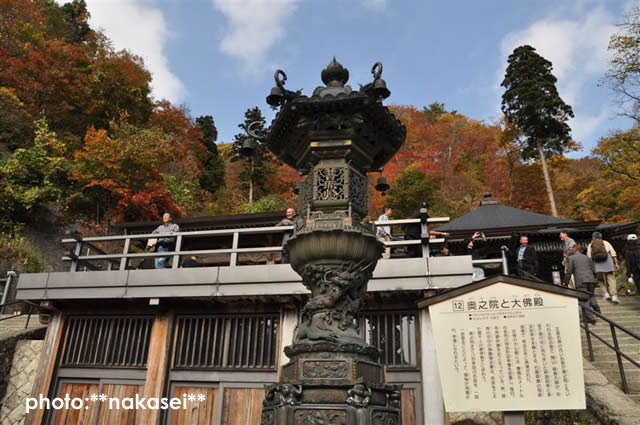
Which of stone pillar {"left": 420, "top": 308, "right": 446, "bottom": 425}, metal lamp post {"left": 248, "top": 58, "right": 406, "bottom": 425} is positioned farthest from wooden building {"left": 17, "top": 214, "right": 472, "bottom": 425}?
metal lamp post {"left": 248, "top": 58, "right": 406, "bottom": 425}

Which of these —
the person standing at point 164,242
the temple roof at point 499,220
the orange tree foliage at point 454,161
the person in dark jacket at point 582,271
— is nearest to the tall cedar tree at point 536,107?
the orange tree foliage at point 454,161

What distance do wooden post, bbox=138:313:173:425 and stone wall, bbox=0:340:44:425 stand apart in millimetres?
3221

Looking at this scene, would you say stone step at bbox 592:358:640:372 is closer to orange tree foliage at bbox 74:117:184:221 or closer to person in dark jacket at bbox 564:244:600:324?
person in dark jacket at bbox 564:244:600:324

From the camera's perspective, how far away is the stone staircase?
6.96 m

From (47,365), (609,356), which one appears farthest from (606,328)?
(47,365)

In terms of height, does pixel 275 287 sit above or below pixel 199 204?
below

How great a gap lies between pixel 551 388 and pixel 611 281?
297 inches

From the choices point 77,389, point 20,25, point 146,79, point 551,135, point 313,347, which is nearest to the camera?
point 313,347

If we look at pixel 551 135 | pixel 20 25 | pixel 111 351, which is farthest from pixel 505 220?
pixel 20 25

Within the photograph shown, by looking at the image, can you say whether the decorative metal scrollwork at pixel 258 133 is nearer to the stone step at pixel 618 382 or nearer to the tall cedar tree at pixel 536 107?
the stone step at pixel 618 382

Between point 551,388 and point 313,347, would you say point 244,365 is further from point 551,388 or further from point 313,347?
point 551,388

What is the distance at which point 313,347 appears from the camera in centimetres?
433

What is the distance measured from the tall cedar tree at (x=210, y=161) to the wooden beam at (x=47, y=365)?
25.5m

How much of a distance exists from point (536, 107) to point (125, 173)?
24.9 meters
